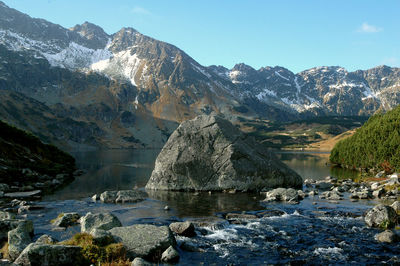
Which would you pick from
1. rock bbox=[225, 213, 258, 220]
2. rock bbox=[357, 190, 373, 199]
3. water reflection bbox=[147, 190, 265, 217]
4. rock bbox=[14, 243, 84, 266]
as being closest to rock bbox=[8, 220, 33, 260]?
rock bbox=[14, 243, 84, 266]

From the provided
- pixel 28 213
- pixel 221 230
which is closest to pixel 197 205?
pixel 221 230

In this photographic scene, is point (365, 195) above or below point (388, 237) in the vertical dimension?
below

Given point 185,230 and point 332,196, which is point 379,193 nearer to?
point 332,196

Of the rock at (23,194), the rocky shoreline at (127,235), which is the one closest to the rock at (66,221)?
the rocky shoreline at (127,235)

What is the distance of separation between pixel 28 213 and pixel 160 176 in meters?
23.2

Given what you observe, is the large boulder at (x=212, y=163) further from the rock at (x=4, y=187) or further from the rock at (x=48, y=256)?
the rock at (x=48, y=256)

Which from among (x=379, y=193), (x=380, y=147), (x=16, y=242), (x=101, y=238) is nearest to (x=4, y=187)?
(x=16, y=242)

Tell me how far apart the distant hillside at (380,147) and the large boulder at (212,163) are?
32.7 m

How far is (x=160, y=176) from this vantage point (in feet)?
171

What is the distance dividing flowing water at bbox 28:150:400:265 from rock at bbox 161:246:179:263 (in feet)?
1.59

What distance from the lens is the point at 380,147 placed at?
73.6 meters

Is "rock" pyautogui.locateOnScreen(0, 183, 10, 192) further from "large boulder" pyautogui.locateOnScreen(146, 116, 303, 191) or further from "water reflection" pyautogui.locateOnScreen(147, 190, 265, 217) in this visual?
"large boulder" pyautogui.locateOnScreen(146, 116, 303, 191)

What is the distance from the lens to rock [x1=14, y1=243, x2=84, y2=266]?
1552cm

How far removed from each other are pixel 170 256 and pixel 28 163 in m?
59.2
